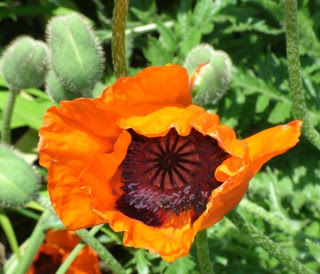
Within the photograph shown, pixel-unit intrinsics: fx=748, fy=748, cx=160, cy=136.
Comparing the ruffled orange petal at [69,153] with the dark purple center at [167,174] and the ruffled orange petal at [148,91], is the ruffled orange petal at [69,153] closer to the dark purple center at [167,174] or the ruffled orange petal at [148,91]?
the ruffled orange petal at [148,91]

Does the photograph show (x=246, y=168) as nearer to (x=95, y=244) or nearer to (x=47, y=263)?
(x=95, y=244)

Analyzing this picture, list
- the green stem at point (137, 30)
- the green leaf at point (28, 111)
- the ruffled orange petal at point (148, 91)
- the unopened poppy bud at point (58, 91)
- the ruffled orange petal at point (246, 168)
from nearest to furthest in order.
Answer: the ruffled orange petal at point (246, 168)
the ruffled orange petal at point (148, 91)
the unopened poppy bud at point (58, 91)
the green leaf at point (28, 111)
the green stem at point (137, 30)

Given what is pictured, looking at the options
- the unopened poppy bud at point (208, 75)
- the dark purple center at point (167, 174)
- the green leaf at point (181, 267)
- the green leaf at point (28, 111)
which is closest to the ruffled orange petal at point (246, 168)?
the dark purple center at point (167, 174)

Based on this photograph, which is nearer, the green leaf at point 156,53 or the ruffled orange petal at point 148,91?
the ruffled orange petal at point 148,91

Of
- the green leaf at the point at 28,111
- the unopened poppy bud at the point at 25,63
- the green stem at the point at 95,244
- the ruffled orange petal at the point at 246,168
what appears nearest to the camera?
the ruffled orange petal at the point at 246,168

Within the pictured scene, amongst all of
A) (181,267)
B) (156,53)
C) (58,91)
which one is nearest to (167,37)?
(156,53)

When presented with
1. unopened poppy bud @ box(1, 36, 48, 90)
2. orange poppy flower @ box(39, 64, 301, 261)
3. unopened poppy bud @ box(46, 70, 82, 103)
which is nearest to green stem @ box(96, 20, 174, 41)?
unopened poppy bud @ box(1, 36, 48, 90)

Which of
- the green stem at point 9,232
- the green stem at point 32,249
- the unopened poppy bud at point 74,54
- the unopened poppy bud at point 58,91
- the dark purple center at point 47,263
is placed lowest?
the dark purple center at point 47,263
